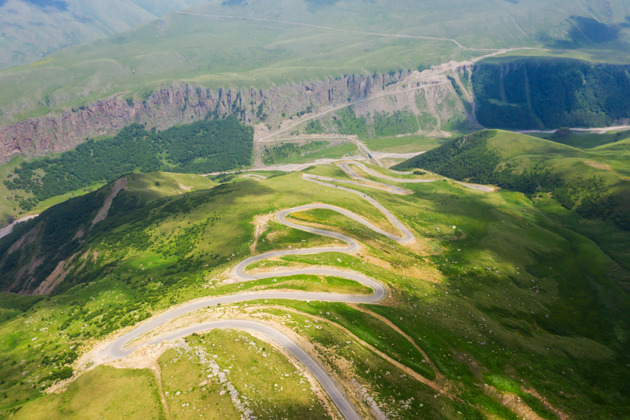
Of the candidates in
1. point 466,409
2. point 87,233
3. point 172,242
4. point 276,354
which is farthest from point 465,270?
point 87,233

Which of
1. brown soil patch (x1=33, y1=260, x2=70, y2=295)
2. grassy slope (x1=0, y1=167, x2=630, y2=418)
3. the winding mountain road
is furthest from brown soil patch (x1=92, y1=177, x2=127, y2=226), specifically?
the winding mountain road

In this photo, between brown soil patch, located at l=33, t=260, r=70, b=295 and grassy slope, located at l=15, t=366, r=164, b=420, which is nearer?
grassy slope, located at l=15, t=366, r=164, b=420

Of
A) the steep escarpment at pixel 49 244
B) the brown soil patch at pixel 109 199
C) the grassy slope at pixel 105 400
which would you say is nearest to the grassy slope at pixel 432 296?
the grassy slope at pixel 105 400

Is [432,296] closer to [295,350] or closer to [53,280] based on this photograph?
[295,350]

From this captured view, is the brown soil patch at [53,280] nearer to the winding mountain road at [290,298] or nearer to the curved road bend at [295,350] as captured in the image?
the winding mountain road at [290,298]

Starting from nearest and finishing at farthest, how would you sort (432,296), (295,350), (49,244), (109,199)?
(295,350) → (432,296) → (49,244) → (109,199)

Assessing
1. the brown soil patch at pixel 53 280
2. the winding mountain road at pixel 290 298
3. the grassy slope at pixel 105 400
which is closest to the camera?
the grassy slope at pixel 105 400

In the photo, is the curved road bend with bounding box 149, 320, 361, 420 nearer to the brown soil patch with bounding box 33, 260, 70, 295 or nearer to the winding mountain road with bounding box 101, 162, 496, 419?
the winding mountain road with bounding box 101, 162, 496, 419

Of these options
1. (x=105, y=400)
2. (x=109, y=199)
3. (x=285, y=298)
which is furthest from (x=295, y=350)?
(x=109, y=199)
